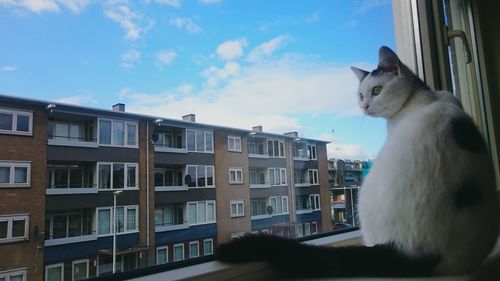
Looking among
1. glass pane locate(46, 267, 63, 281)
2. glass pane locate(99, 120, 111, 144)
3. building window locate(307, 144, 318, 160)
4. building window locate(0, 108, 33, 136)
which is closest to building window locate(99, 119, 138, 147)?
glass pane locate(99, 120, 111, 144)

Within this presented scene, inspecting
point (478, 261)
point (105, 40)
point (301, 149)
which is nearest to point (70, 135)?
point (105, 40)

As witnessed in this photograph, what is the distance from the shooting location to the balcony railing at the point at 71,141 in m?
0.56

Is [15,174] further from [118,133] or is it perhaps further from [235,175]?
[235,175]

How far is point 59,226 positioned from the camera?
1.81ft

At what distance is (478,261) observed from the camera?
646 mm

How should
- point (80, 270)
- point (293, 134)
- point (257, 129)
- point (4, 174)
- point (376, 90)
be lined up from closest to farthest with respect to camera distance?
point (4, 174)
point (80, 270)
point (376, 90)
point (257, 129)
point (293, 134)

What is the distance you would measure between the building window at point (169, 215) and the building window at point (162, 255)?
0.05 metres

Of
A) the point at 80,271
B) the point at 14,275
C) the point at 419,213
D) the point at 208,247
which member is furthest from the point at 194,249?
the point at 419,213

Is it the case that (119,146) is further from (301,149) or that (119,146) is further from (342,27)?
(342,27)

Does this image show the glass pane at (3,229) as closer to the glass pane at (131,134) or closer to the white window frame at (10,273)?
the white window frame at (10,273)

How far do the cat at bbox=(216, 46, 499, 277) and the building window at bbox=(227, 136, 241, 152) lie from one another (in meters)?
0.21

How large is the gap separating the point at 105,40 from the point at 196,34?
207 millimetres

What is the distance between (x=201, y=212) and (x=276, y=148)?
29 cm

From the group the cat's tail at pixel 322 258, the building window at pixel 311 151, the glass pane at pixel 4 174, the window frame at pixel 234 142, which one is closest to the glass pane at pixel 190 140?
the window frame at pixel 234 142
